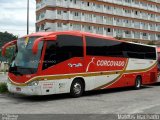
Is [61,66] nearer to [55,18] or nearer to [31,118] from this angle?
[31,118]

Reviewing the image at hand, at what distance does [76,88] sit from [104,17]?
212 feet

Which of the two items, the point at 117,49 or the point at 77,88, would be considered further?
the point at 117,49

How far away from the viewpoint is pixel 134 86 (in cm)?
2328

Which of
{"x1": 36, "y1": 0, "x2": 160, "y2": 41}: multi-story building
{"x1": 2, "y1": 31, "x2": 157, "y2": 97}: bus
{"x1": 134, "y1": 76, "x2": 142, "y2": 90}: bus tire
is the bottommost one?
{"x1": 134, "y1": 76, "x2": 142, "y2": 90}: bus tire

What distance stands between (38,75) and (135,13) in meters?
75.5

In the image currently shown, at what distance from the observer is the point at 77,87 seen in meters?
17.3

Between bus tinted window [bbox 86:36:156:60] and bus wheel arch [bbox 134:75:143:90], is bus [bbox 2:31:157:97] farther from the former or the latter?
bus wheel arch [bbox 134:75:143:90]

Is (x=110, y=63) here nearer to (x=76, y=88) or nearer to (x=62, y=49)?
(x=76, y=88)

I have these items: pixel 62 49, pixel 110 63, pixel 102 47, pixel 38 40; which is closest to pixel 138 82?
pixel 110 63

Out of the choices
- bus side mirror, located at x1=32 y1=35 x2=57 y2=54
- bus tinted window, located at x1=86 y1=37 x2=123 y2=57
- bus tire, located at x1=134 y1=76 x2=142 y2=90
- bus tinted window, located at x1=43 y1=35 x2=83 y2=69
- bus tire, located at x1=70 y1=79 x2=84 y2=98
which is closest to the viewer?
bus side mirror, located at x1=32 y1=35 x2=57 y2=54

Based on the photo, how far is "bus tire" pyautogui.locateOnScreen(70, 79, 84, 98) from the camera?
55.9 feet

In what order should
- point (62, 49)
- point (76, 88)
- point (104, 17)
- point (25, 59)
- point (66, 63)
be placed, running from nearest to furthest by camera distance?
point (25, 59) < point (62, 49) < point (66, 63) < point (76, 88) < point (104, 17)

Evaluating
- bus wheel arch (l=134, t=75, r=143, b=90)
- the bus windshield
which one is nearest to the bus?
the bus windshield

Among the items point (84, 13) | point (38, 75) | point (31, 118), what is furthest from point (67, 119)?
point (84, 13)
